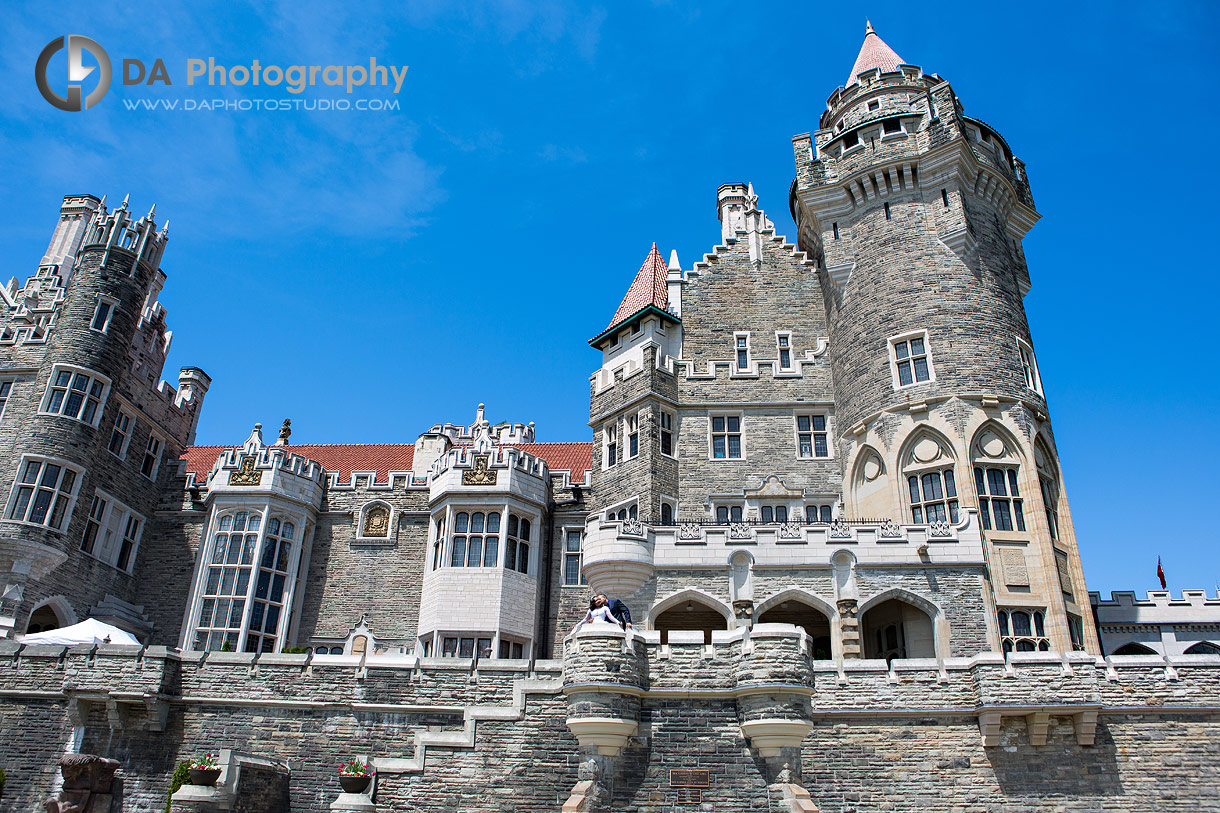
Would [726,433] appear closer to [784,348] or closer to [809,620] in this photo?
[784,348]

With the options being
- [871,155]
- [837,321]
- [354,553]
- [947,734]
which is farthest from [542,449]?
[947,734]

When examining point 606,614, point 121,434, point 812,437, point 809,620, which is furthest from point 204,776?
point 812,437

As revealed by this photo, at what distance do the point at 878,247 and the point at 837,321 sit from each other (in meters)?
2.72

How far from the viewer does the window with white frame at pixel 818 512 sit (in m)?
27.7

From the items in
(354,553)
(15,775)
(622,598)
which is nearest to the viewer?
(15,775)

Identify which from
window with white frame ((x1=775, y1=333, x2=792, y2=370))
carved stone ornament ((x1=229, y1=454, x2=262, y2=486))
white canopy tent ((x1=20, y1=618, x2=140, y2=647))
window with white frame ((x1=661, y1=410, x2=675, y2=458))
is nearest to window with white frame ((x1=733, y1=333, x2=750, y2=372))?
window with white frame ((x1=775, y1=333, x2=792, y2=370))

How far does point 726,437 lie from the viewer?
2933 centimetres

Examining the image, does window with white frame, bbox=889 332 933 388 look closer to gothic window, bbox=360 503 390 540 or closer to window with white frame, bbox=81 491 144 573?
gothic window, bbox=360 503 390 540

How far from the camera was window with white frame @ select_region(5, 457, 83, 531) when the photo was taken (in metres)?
25.7

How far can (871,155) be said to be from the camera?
29.7 metres

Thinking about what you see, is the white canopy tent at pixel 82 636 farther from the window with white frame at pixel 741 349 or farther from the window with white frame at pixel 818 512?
the window with white frame at pixel 741 349

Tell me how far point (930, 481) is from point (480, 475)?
45.9 feet

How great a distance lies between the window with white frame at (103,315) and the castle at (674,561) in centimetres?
13

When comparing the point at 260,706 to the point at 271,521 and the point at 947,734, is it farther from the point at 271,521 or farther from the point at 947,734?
the point at 947,734
